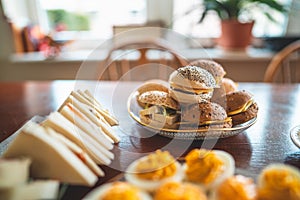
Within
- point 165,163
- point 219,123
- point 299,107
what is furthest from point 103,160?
point 299,107

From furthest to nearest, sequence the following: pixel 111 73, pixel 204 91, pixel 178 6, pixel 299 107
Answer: pixel 178 6, pixel 111 73, pixel 299 107, pixel 204 91

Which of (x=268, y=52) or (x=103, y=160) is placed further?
(x=268, y=52)

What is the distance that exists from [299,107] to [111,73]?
0.87 meters

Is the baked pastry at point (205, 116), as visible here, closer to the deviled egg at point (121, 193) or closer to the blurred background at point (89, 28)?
the deviled egg at point (121, 193)

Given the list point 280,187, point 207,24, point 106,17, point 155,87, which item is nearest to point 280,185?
point 280,187

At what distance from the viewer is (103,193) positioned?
0.43 m

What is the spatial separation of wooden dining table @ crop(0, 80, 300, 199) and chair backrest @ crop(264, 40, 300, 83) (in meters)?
0.20

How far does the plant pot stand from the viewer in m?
1.77

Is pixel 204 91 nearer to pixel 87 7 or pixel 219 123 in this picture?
pixel 219 123

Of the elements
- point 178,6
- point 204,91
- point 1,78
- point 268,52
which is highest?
point 178,6

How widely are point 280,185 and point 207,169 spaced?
114mm

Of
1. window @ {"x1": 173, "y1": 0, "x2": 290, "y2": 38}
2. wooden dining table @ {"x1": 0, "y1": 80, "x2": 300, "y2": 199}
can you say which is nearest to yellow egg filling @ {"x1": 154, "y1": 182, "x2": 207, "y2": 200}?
wooden dining table @ {"x1": 0, "y1": 80, "x2": 300, "y2": 199}

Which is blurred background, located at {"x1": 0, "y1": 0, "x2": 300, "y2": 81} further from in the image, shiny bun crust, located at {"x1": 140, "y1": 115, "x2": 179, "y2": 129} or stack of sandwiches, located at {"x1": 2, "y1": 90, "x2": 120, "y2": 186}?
stack of sandwiches, located at {"x1": 2, "y1": 90, "x2": 120, "y2": 186}

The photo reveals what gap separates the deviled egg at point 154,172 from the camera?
464 millimetres
